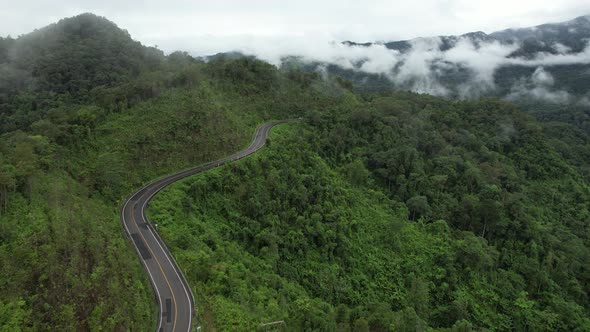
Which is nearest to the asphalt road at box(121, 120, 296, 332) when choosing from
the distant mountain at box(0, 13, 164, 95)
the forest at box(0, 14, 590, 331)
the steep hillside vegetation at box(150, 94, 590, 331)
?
the forest at box(0, 14, 590, 331)

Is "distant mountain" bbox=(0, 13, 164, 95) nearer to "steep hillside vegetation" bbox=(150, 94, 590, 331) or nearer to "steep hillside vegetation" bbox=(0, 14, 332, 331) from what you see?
"steep hillside vegetation" bbox=(0, 14, 332, 331)

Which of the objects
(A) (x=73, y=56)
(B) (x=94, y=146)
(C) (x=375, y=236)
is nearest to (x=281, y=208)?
(C) (x=375, y=236)

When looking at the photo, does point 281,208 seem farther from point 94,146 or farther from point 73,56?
point 73,56

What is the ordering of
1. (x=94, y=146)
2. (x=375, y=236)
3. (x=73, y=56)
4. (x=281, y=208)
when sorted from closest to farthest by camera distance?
(x=94, y=146), (x=281, y=208), (x=375, y=236), (x=73, y=56)

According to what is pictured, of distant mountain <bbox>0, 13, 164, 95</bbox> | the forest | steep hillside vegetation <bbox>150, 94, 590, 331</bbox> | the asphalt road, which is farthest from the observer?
distant mountain <bbox>0, 13, 164, 95</bbox>

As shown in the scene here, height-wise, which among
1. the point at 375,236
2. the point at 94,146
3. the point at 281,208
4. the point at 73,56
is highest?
the point at 73,56

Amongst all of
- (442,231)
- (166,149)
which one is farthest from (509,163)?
(166,149)
